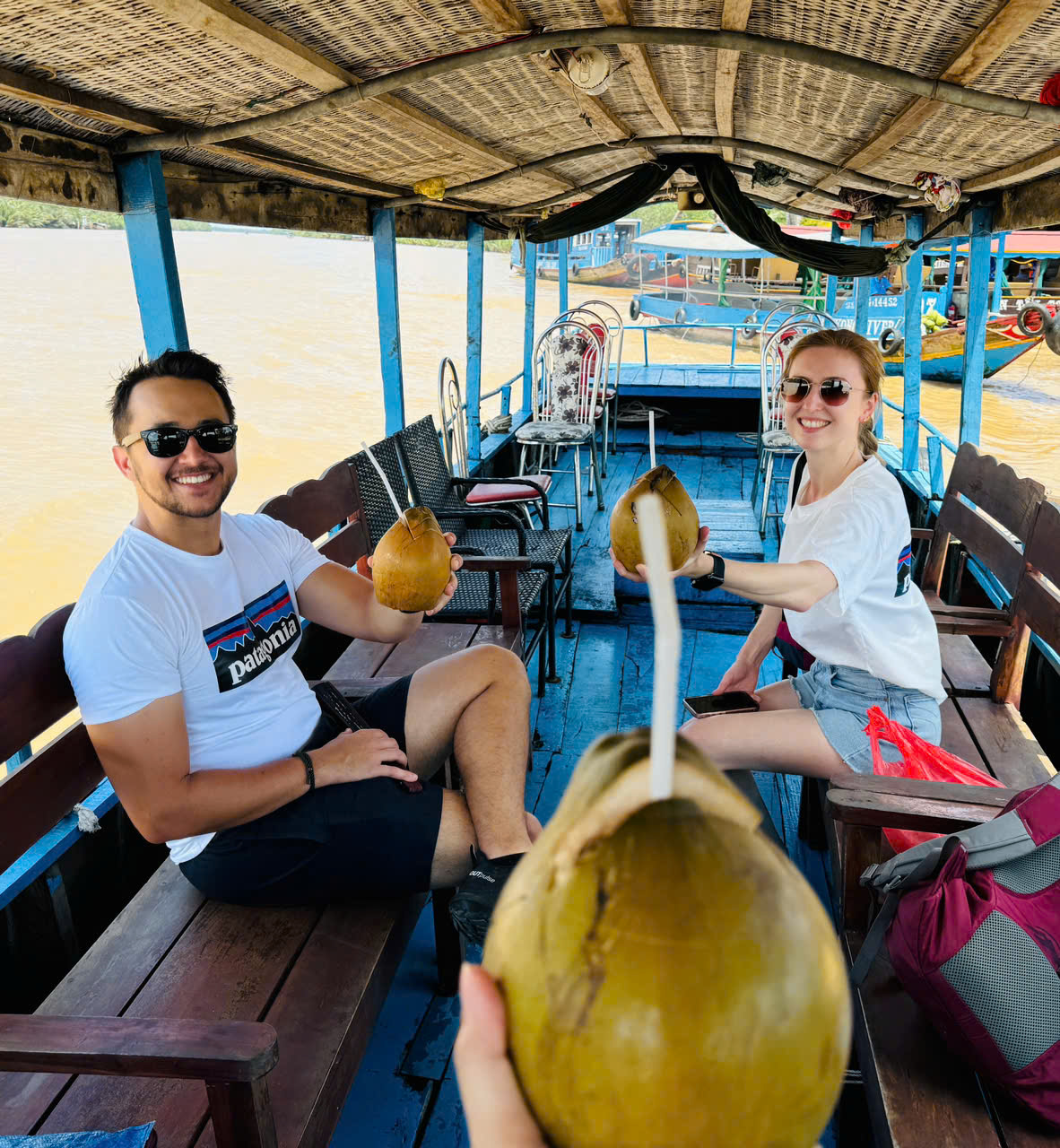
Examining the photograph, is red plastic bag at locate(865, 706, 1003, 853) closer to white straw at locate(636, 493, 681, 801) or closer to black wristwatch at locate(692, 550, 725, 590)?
black wristwatch at locate(692, 550, 725, 590)

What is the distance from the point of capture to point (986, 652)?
10.5ft

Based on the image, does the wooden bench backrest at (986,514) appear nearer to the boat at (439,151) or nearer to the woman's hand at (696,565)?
the boat at (439,151)

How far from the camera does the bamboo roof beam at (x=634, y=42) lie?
6.40 feet

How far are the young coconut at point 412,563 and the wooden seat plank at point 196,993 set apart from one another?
1.93 ft

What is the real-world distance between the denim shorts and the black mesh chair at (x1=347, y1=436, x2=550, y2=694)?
3.77 feet

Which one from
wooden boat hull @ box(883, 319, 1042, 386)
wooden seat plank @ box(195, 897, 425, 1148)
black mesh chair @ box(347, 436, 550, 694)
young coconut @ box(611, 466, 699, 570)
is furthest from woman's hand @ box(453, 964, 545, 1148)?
wooden boat hull @ box(883, 319, 1042, 386)

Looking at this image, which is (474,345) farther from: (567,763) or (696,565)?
(696,565)

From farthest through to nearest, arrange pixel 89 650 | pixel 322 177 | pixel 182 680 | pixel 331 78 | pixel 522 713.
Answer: pixel 322 177 → pixel 331 78 → pixel 522 713 → pixel 182 680 → pixel 89 650

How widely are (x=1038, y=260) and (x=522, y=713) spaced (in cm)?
1815

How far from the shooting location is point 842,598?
1.79 meters

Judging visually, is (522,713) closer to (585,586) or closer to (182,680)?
(182,680)

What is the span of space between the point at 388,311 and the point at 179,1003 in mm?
3641

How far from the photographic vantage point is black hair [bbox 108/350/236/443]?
159 centimetres

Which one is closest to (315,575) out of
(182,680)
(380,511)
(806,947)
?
(182,680)
